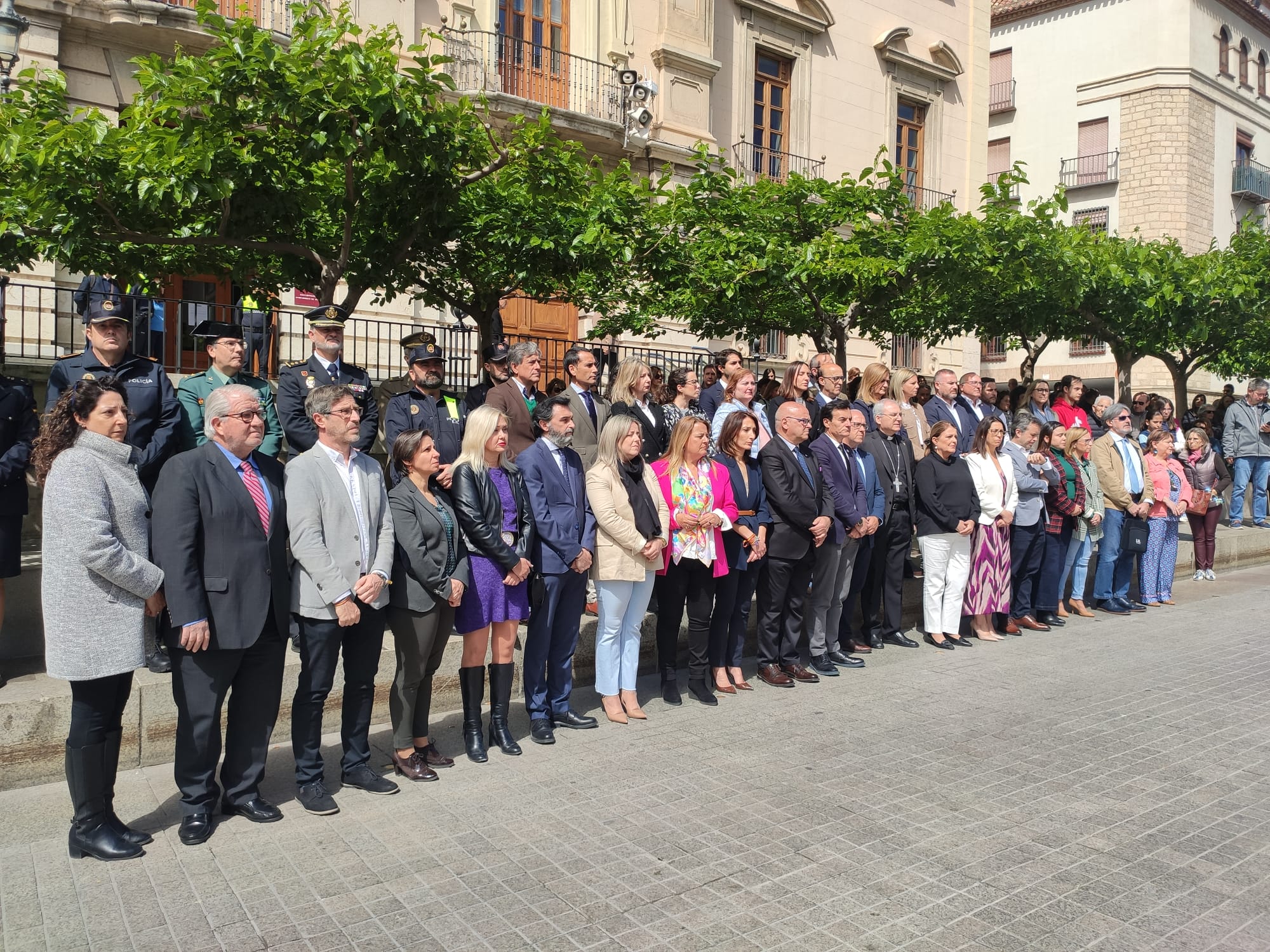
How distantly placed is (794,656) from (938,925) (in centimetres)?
378

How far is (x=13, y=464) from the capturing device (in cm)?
550

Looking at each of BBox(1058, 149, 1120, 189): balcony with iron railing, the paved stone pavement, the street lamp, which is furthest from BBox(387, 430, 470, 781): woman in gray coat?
BBox(1058, 149, 1120, 189): balcony with iron railing

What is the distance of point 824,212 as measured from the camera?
11.8 m

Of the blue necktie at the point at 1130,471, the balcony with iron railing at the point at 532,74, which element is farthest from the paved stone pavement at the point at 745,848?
the balcony with iron railing at the point at 532,74

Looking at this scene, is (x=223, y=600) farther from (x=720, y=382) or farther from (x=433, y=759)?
(x=720, y=382)

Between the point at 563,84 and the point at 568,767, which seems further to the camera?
the point at 563,84

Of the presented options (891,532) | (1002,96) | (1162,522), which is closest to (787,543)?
(891,532)

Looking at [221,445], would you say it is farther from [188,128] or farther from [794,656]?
[794,656]

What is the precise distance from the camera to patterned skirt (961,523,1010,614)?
8.92m

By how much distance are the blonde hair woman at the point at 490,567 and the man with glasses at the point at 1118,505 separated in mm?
7009

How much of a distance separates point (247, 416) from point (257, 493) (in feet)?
1.18

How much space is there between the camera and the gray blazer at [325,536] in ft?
15.9

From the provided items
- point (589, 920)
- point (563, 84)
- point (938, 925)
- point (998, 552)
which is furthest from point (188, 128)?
point (563, 84)

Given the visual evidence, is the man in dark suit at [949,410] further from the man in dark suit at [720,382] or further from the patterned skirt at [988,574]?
the man in dark suit at [720,382]
